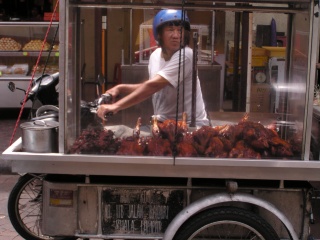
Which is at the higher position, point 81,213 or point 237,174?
point 237,174

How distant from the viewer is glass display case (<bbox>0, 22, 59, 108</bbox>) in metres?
8.77

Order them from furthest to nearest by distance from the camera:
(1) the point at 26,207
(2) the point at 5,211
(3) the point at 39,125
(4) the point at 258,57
→ (4) the point at 258,57
(2) the point at 5,211
(1) the point at 26,207
(3) the point at 39,125

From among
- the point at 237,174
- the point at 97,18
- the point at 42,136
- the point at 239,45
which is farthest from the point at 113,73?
the point at 239,45

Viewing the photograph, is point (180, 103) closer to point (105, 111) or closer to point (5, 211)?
→ point (105, 111)

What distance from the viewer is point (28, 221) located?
174 inches

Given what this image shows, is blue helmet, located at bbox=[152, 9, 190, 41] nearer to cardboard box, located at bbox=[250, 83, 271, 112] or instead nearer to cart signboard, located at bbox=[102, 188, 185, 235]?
cardboard box, located at bbox=[250, 83, 271, 112]

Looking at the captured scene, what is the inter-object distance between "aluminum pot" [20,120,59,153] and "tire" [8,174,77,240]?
Answer: 0.87m

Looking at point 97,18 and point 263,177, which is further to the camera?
point 97,18

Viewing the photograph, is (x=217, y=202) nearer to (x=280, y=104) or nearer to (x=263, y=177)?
(x=263, y=177)

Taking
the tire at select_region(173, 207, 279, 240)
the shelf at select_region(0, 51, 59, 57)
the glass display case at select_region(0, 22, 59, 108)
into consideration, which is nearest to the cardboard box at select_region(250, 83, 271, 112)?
the tire at select_region(173, 207, 279, 240)

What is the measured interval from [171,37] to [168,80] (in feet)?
1.00

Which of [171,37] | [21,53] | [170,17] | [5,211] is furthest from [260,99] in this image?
[21,53]

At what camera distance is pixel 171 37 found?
3.79 m

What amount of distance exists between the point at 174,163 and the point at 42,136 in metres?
0.79
